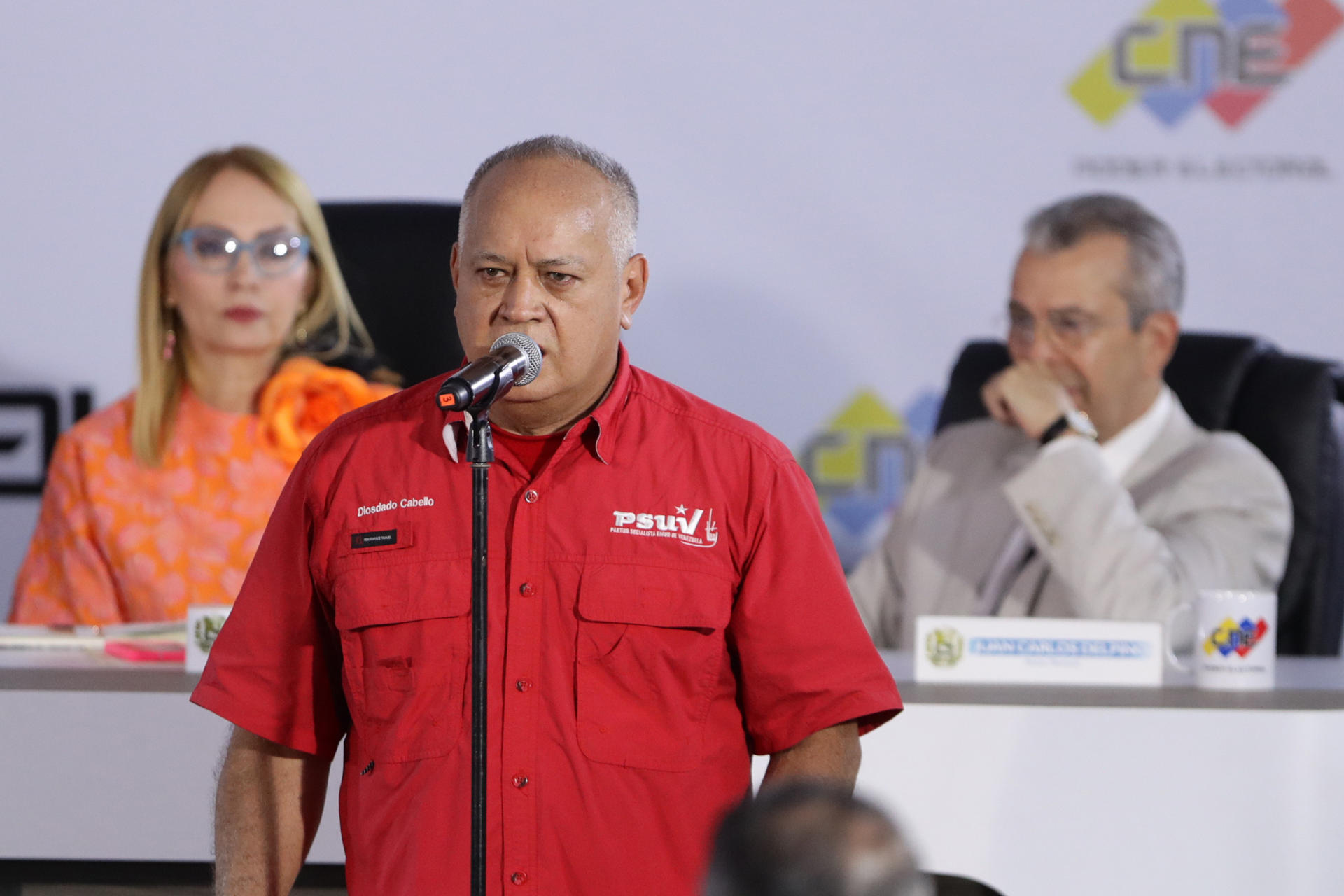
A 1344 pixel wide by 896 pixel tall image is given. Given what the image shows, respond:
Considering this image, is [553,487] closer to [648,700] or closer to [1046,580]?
[648,700]

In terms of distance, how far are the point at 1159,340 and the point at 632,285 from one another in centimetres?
174

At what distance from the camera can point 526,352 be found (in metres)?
1.05

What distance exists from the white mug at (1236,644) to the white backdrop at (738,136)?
160 cm

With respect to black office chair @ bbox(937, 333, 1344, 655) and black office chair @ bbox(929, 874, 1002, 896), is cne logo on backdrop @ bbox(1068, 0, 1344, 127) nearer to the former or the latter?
black office chair @ bbox(937, 333, 1344, 655)

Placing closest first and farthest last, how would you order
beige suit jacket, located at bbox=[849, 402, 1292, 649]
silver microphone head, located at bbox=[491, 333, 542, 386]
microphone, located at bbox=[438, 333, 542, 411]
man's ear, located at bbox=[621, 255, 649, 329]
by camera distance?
microphone, located at bbox=[438, 333, 542, 411] < silver microphone head, located at bbox=[491, 333, 542, 386] < man's ear, located at bbox=[621, 255, 649, 329] < beige suit jacket, located at bbox=[849, 402, 1292, 649]

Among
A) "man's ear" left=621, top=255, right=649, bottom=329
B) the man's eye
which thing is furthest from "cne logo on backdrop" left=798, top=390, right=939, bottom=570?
"man's ear" left=621, top=255, right=649, bottom=329

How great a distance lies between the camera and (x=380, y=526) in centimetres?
124

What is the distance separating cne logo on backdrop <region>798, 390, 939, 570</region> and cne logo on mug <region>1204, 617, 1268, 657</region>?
1.60 meters

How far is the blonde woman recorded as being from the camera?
2.72 metres

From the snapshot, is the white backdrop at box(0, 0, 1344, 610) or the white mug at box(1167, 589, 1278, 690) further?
the white backdrop at box(0, 0, 1344, 610)

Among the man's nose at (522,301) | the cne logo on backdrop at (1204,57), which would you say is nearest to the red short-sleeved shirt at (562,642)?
the man's nose at (522,301)

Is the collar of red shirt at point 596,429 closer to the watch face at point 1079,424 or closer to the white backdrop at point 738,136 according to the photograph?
the watch face at point 1079,424

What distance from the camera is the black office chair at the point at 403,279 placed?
9.14 ft

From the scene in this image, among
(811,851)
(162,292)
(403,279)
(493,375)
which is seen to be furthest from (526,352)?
(162,292)
